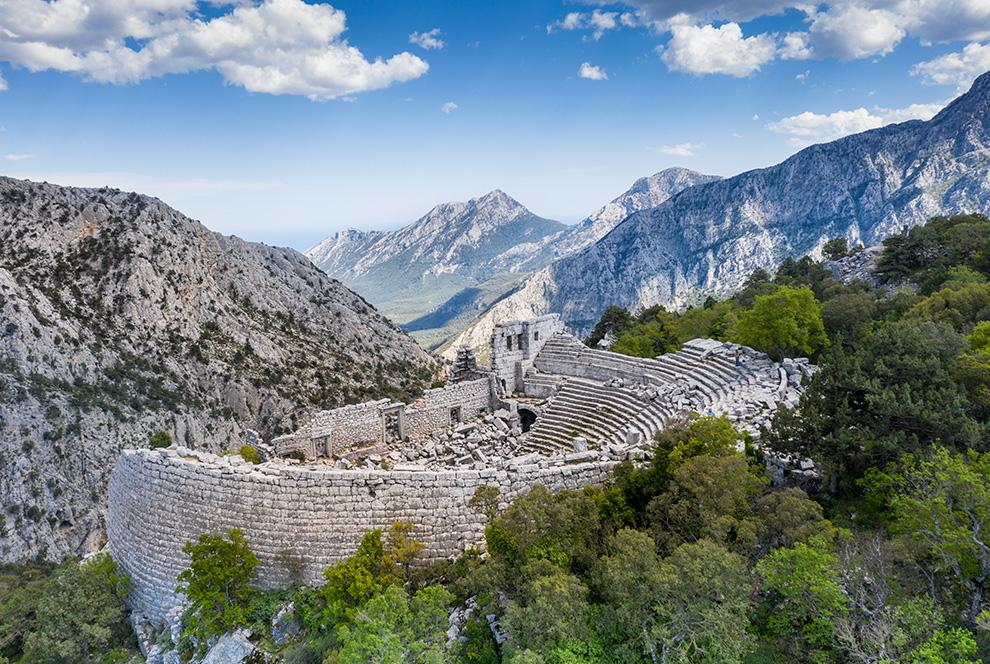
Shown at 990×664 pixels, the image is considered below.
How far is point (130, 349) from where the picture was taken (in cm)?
4872

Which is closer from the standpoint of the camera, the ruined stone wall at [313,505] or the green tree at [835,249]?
the ruined stone wall at [313,505]

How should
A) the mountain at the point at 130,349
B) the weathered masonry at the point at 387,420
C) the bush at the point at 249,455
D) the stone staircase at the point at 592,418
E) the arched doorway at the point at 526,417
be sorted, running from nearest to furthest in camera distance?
the bush at the point at 249,455 < the stone staircase at the point at 592,418 < the weathered masonry at the point at 387,420 < the arched doorway at the point at 526,417 < the mountain at the point at 130,349

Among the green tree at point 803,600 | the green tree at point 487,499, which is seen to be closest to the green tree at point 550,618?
the green tree at point 487,499

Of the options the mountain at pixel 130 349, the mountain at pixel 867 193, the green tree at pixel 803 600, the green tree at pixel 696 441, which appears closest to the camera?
the green tree at pixel 803 600

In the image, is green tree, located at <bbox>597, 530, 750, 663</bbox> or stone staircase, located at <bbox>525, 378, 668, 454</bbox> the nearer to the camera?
green tree, located at <bbox>597, 530, 750, 663</bbox>

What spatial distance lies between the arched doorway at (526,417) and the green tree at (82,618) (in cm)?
1710

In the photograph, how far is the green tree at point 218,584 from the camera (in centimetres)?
1352

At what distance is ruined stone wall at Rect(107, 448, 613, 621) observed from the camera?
14.1 meters

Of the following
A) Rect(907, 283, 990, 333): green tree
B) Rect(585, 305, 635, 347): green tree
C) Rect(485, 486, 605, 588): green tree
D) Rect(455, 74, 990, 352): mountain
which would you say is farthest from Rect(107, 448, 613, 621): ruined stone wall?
Rect(455, 74, 990, 352): mountain

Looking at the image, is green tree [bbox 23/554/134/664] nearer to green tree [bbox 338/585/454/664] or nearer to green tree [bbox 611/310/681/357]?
green tree [bbox 338/585/454/664]

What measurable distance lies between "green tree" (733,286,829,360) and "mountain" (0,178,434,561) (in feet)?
130

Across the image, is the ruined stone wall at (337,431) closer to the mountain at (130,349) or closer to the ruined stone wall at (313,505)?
the ruined stone wall at (313,505)

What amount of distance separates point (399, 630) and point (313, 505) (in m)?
4.56

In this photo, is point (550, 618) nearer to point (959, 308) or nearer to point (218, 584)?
point (218, 584)
